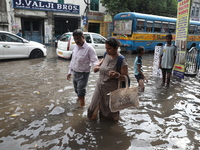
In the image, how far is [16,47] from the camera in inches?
365

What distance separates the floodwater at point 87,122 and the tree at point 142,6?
53.6 feet

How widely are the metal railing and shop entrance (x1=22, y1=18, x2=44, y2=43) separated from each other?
15.7 meters

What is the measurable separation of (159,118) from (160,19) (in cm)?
1281

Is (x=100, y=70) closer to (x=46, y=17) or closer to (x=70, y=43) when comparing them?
(x=70, y=43)

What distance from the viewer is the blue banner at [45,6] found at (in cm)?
1752

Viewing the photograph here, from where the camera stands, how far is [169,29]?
15539 millimetres

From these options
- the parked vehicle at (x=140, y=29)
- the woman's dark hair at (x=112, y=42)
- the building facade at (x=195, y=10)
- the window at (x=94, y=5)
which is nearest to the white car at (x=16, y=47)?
the parked vehicle at (x=140, y=29)

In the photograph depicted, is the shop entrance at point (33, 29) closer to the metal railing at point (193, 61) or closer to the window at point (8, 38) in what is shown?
the window at point (8, 38)

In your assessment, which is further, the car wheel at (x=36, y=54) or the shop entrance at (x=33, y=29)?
the shop entrance at (x=33, y=29)

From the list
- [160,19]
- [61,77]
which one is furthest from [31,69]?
[160,19]

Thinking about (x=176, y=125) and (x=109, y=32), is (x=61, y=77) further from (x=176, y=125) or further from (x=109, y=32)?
(x=109, y=32)

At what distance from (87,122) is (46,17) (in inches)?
709

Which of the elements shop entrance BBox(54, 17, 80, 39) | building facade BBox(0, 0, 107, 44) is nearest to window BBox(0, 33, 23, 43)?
building facade BBox(0, 0, 107, 44)

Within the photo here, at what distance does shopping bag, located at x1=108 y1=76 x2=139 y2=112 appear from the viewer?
2635 mm
